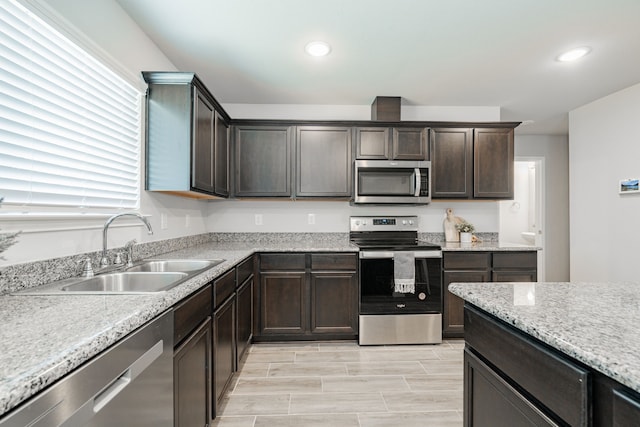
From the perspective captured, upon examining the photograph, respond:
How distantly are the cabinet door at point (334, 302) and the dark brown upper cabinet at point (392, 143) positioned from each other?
1282mm

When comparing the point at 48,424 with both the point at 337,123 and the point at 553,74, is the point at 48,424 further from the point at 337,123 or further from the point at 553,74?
the point at 553,74

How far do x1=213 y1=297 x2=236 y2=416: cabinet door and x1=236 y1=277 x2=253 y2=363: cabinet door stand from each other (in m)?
0.15

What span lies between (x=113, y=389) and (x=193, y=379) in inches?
26.0

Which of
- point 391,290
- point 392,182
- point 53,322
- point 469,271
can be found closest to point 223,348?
point 53,322

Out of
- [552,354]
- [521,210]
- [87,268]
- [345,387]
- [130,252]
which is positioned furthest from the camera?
[521,210]

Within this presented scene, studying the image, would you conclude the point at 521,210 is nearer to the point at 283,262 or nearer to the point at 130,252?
the point at 283,262

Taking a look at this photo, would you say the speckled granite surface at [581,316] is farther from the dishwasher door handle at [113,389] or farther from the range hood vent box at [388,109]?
the range hood vent box at [388,109]

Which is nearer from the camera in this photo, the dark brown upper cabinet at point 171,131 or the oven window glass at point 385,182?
the dark brown upper cabinet at point 171,131

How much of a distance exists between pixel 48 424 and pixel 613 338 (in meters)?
1.26

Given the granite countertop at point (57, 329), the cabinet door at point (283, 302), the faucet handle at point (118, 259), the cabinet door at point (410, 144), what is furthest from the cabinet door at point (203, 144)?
the cabinet door at point (410, 144)

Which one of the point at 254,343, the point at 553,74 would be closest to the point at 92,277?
the point at 254,343

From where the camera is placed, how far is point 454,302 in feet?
9.73

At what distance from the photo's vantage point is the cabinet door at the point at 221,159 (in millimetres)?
2721

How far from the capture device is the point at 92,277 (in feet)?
4.82
